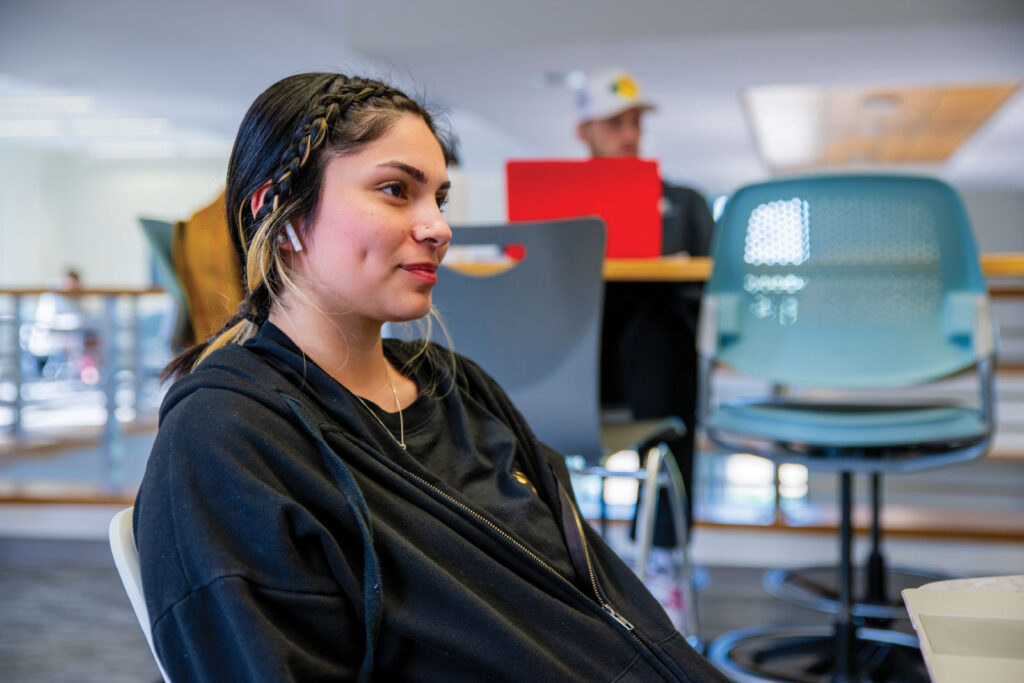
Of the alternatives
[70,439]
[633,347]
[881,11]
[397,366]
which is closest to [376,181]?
[397,366]

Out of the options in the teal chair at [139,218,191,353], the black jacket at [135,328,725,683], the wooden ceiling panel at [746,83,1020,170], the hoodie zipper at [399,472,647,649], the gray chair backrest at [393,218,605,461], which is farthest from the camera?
the wooden ceiling panel at [746,83,1020,170]

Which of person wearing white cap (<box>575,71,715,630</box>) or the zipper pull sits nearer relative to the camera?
the zipper pull

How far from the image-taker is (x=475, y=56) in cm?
605

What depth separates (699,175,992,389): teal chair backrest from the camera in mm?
1710

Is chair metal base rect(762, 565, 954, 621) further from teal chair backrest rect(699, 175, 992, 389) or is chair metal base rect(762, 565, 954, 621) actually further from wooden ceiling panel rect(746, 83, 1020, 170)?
wooden ceiling panel rect(746, 83, 1020, 170)

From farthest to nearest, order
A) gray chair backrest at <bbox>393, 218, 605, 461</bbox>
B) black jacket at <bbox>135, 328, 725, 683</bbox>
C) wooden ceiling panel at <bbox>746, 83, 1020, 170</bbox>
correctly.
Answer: wooden ceiling panel at <bbox>746, 83, 1020, 170</bbox>, gray chair backrest at <bbox>393, 218, 605, 461</bbox>, black jacket at <bbox>135, 328, 725, 683</bbox>

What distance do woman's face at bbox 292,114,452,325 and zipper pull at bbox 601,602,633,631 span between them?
0.32 meters

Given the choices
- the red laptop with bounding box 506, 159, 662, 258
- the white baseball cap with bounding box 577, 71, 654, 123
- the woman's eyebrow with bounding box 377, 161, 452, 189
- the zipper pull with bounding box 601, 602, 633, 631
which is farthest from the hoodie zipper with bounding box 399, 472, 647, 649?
the white baseball cap with bounding box 577, 71, 654, 123

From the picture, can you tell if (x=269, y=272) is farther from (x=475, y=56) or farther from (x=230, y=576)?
(x=475, y=56)

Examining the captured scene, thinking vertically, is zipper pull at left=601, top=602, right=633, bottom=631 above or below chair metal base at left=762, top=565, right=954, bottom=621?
above

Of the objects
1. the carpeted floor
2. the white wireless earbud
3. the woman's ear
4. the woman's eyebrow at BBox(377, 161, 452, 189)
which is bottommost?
the carpeted floor

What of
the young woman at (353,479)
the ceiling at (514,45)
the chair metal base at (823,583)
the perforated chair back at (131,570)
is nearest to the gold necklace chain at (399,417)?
the young woman at (353,479)

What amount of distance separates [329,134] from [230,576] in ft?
1.38

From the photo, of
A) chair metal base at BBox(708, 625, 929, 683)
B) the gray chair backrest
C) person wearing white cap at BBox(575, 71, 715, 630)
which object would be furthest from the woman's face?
person wearing white cap at BBox(575, 71, 715, 630)
